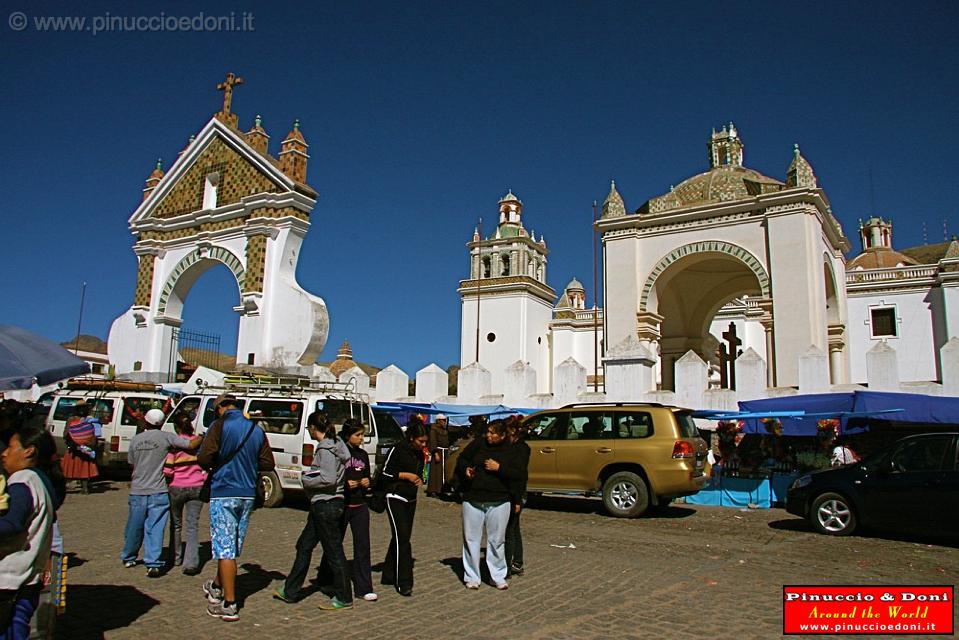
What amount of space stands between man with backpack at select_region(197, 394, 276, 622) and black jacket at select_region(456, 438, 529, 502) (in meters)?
1.75

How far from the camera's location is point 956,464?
8.87 metres

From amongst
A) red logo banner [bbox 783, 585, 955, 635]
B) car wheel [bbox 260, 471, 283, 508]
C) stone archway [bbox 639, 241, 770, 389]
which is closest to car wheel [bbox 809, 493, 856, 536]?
red logo banner [bbox 783, 585, 955, 635]

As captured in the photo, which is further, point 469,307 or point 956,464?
point 469,307

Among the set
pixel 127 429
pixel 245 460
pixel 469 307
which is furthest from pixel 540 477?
pixel 469 307

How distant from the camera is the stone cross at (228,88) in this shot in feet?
68.6

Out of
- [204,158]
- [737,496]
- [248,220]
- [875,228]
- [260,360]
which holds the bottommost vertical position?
[737,496]

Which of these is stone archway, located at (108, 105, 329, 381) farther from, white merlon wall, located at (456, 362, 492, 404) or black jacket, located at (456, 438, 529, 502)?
black jacket, located at (456, 438, 529, 502)

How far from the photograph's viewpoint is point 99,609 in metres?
5.52

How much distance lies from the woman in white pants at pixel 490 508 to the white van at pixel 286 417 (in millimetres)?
4824

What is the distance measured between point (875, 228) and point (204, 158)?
47099 millimetres

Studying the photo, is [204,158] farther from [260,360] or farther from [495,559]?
[495,559]

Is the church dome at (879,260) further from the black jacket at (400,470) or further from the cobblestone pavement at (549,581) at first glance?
the black jacket at (400,470)

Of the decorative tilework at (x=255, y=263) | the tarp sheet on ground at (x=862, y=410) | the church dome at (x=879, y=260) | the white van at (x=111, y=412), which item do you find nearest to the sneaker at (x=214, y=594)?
→ the white van at (x=111, y=412)

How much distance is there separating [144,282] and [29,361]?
608 inches
